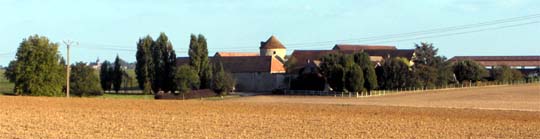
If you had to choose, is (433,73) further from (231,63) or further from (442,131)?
(442,131)

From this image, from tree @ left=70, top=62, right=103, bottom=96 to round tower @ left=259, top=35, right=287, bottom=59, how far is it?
68445mm

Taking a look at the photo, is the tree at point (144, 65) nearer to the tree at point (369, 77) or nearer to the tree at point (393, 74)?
the tree at point (369, 77)

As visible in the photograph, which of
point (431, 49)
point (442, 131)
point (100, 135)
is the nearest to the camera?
point (100, 135)

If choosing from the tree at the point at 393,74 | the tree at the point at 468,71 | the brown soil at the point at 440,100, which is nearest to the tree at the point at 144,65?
the brown soil at the point at 440,100

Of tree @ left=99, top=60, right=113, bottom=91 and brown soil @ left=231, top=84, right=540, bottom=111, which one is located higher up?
tree @ left=99, top=60, right=113, bottom=91

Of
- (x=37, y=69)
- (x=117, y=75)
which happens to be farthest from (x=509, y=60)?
(x=37, y=69)

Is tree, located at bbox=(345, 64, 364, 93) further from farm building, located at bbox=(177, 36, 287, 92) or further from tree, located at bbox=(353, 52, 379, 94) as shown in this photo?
farm building, located at bbox=(177, 36, 287, 92)

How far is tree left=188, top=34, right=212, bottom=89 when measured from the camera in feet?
343

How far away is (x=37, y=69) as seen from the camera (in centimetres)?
A: 8306

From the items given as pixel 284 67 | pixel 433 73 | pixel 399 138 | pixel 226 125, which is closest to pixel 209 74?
pixel 284 67

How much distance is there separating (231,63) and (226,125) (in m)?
89.9

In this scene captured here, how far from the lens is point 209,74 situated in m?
104

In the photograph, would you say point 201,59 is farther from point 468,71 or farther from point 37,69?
point 468,71

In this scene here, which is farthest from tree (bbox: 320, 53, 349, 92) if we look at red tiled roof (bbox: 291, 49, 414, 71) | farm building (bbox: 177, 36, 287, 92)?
red tiled roof (bbox: 291, 49, 414, 71)
